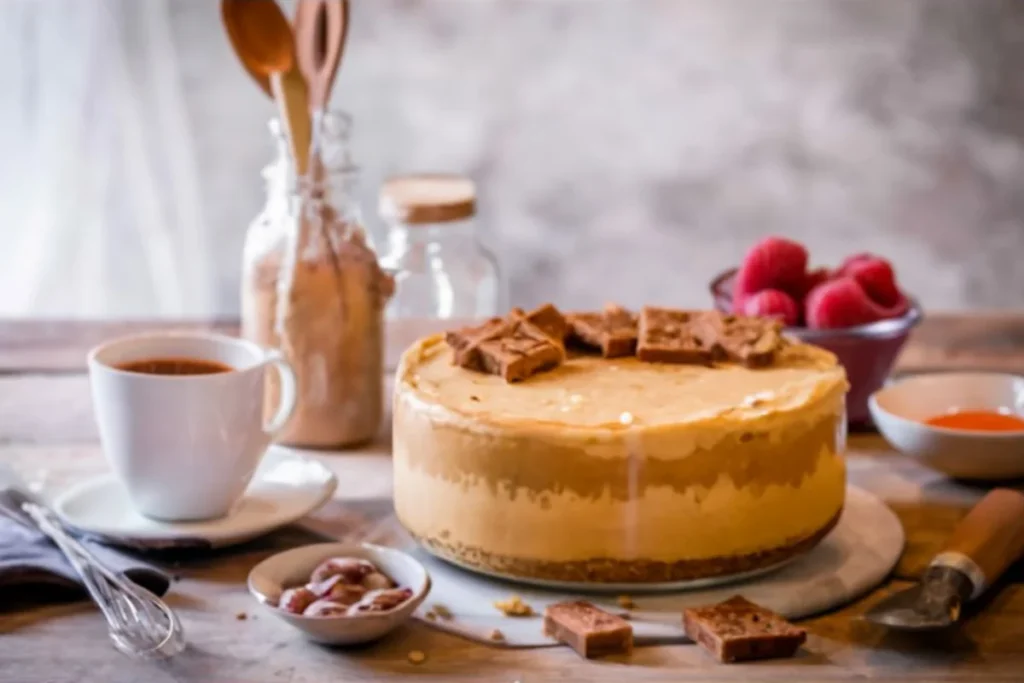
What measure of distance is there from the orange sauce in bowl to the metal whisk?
0.73 m

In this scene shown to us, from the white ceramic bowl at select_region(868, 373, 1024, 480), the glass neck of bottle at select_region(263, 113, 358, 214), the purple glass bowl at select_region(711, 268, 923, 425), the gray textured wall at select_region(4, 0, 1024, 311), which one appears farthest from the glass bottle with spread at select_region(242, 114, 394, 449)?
the gray textured wall at select_region(4, 0, 1024, 311)

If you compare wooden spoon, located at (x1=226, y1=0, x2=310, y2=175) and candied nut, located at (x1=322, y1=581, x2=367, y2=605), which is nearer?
candied nut, located at (x1=322, y1=581, x2=367, y2=605)

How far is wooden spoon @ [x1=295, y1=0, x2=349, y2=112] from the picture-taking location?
145 cm

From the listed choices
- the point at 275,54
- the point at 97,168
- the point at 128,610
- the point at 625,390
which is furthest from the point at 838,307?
the point at 97,168

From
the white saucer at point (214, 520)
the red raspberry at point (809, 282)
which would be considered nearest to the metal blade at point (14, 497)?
the white saucer at point (214, 520)

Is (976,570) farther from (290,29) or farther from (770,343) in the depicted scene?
(290,29)

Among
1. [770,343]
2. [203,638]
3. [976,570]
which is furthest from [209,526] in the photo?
[976,570]

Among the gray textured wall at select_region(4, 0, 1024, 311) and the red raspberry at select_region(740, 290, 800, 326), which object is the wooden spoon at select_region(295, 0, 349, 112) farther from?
the gray textured wall at select_region(4, 0, 1024, 311)

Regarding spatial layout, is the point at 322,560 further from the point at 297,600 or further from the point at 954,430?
the point at 954,430

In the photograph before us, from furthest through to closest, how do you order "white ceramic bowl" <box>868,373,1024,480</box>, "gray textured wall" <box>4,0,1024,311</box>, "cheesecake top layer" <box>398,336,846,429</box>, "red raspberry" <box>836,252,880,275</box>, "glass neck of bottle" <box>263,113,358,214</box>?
1. "gray textured wall" <box>4,0,1024,311</box>
2. "red raspberry" <box>836,252,880,275</box>
3. "glass neck of bottle" <box>263,113,358,214</box>
4. "white ceramic bowl" <box>868,373,1024,480</box>
5. "cheesecake top layer" <box>398,336,846,429</box>

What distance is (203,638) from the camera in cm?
109

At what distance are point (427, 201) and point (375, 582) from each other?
2.03 ft

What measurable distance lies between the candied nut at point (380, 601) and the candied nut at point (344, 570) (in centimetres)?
3

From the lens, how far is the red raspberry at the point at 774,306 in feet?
4.99
